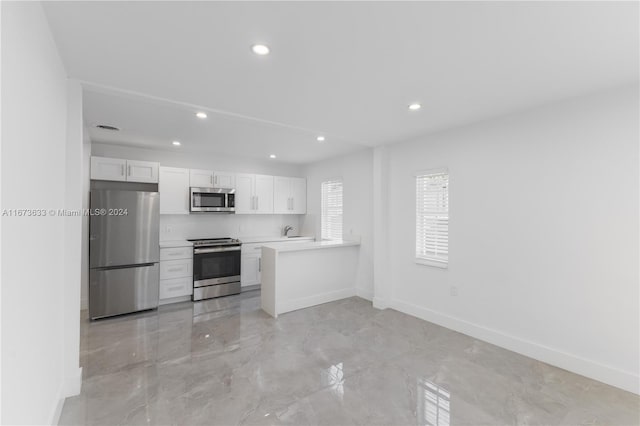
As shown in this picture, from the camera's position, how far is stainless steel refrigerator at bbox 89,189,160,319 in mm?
3908

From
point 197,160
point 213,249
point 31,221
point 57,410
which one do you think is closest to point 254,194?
point 197,160

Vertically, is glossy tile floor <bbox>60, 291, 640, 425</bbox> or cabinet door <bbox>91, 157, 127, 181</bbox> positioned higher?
cabinet door <bbox>91, 157, 127, 181</bbox>

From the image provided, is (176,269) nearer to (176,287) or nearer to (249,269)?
(176,287)

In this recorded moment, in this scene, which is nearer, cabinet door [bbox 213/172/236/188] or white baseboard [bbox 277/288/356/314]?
white baseboard [bbox 277/288/356/314]

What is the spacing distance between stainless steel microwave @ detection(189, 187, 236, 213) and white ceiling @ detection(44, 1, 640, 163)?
1.79 m

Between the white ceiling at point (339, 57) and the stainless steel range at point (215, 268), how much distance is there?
7.44 ft

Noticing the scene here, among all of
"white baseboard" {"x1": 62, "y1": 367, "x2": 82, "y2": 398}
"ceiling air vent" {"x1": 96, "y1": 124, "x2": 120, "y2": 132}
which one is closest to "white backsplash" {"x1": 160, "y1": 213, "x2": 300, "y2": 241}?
"ceiling air vent" {"x1": 96, "y1": 124, "x2": 120, "y2": 132}

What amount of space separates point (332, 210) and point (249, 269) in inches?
75.3

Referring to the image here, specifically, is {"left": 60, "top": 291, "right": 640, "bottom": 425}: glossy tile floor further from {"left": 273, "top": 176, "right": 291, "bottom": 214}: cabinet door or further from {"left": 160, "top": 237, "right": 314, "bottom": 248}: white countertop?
{"left": 273, "top": 176, "right": 291, "bottom": 214}: cabinet door

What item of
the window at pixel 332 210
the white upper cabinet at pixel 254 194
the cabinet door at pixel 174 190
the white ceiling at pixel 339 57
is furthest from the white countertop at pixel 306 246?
the white ceiling at pixel 339 57

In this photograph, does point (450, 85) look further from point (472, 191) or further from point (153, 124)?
point (153, 124)

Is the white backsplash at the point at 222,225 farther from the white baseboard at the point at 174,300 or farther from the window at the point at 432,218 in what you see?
the window at the point at 432,218

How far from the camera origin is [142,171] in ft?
14.9

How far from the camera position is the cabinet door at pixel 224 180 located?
524cm
